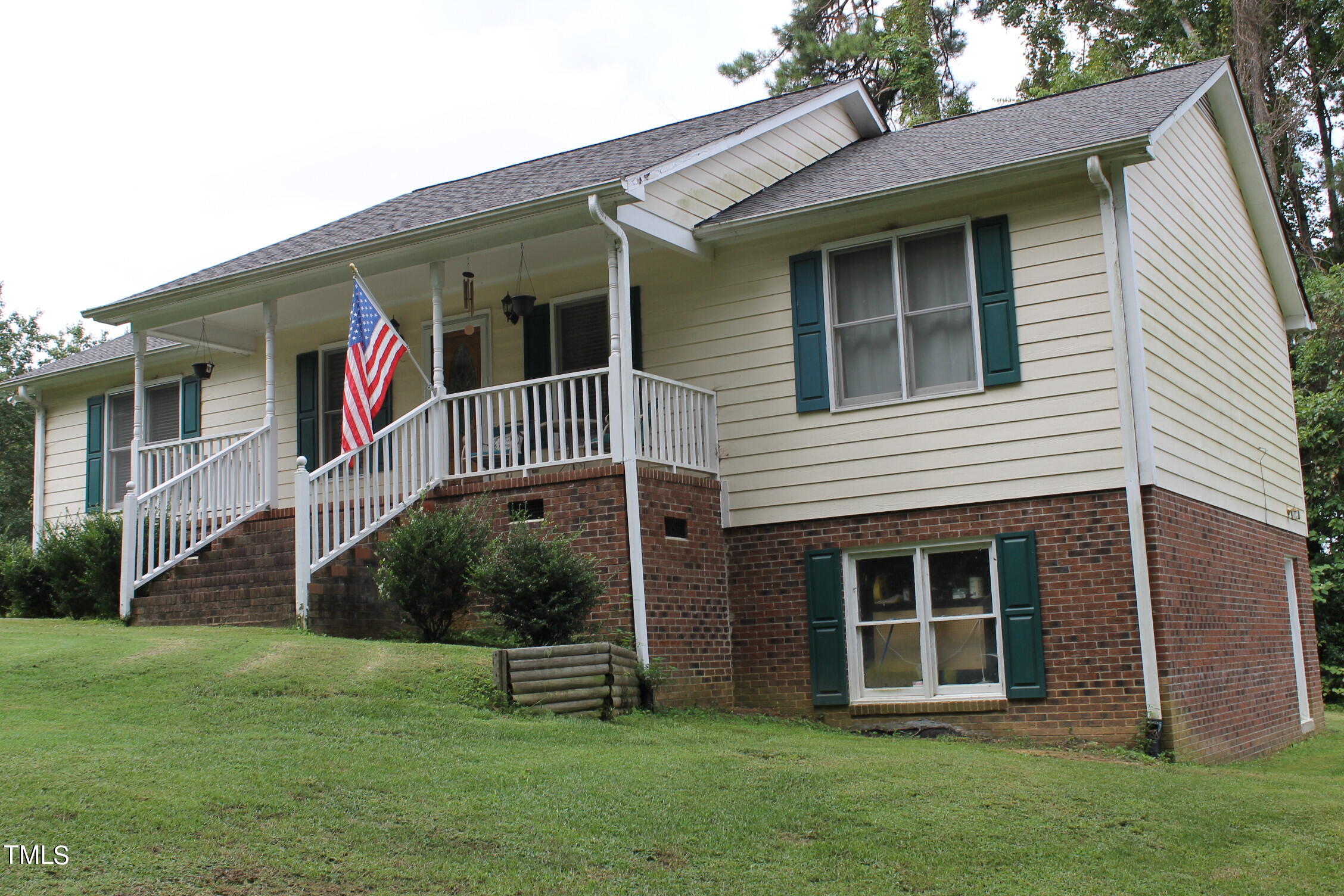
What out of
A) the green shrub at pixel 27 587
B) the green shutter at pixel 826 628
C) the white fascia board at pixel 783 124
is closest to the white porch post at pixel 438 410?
the white fascia board at pixel 783 124

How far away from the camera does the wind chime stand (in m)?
12.6

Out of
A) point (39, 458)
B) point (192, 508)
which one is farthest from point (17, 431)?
point (192, 508)

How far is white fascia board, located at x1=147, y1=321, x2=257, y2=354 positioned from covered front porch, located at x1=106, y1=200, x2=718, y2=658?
1.1 inches

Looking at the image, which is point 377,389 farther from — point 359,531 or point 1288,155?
point 1288,155

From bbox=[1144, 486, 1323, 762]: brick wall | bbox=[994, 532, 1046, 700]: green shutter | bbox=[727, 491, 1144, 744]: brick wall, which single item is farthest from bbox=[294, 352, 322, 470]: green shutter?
bbox=[1144, 486, 1323, 762]: brick wall

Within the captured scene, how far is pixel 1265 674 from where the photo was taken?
12.6 m

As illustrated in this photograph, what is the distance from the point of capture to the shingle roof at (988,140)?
1098 centimetres

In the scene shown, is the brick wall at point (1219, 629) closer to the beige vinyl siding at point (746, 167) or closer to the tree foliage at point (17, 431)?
the beige vinyl siding at point (746, 167)

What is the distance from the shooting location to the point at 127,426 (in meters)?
18.1

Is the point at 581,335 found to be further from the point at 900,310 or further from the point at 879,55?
the point at 879,55

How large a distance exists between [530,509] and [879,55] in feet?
67.8

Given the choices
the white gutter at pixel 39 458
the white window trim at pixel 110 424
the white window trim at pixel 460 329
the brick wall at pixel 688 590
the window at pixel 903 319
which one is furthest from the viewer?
the white gutter at pixel 39 458

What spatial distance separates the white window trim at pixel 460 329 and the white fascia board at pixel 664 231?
111 inches

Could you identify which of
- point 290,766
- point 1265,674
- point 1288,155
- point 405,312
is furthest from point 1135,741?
point 1288,155
